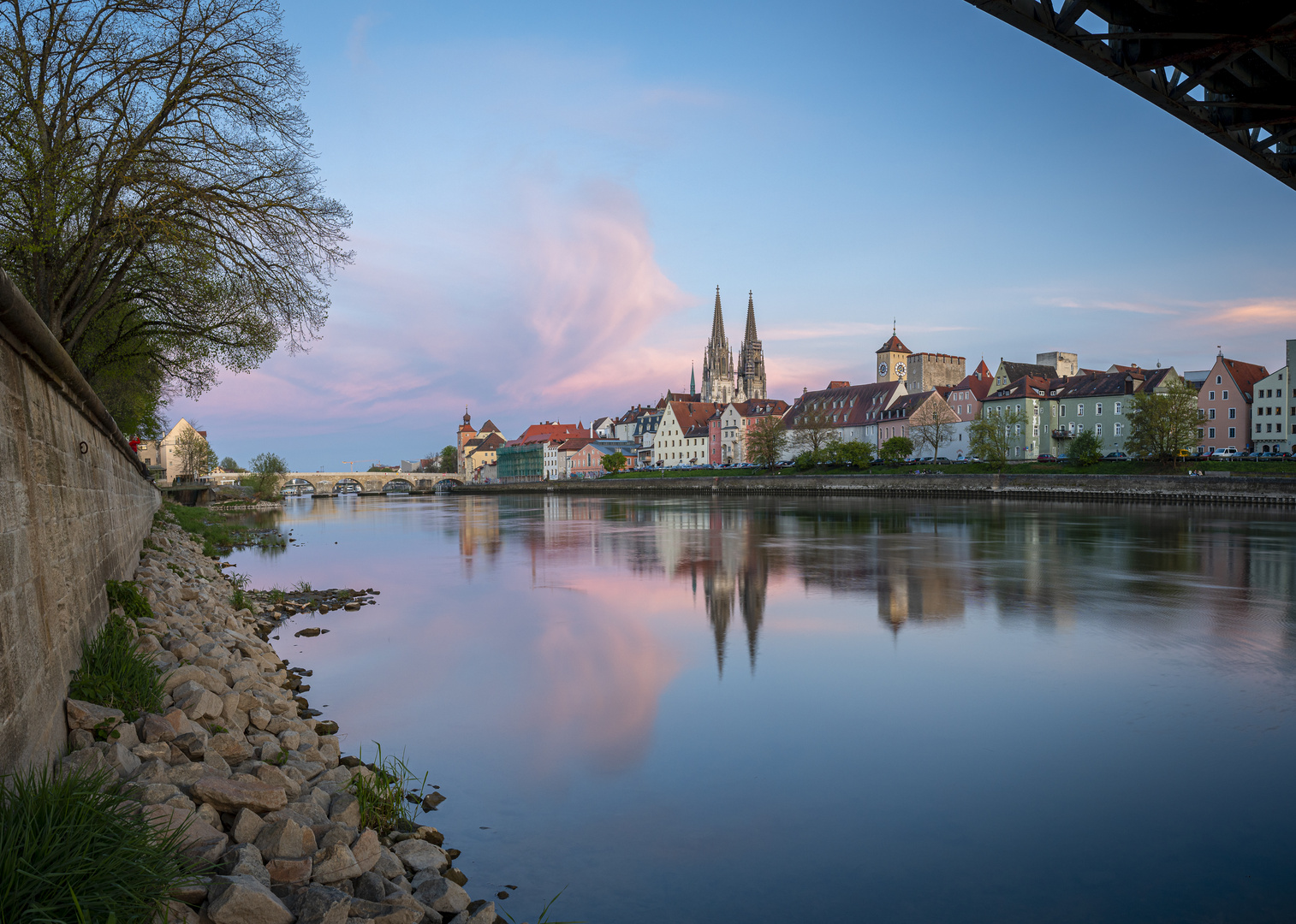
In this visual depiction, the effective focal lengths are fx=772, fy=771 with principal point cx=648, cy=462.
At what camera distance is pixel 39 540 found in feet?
16.5

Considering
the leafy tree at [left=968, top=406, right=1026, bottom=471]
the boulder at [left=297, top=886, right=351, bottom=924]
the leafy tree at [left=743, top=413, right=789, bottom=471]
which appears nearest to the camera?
the boulder at [left=297, top=886, right=351, bottom=924]

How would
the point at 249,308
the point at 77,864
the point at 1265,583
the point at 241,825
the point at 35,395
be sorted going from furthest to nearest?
1. the point at 1265,583
2. the point at 249,308
3. the point at 35,395
4. the point at 241,825
5. the point at 77,864

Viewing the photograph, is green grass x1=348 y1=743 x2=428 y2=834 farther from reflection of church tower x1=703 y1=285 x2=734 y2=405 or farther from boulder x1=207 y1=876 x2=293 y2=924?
reflection of church tower x1=703 y1=285 x2=734 y2=405

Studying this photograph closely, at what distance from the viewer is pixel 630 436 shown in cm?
17575

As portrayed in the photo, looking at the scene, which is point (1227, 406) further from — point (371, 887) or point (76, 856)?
point (76, 856)

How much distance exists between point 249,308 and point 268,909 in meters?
13.2

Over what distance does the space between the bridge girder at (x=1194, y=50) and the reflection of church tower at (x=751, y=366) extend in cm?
15734

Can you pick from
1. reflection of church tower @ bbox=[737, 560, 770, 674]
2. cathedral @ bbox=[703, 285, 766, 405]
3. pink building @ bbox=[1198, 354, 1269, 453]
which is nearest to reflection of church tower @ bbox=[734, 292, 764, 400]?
cathedral @ bbox=[703, 285, 766, 405]

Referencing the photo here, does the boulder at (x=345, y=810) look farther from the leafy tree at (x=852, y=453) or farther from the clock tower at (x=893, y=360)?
the clock tower at (x=893, y=360)

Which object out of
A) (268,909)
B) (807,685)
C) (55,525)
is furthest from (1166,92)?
(55,525)

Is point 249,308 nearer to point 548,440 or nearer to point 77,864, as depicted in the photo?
point 77,864

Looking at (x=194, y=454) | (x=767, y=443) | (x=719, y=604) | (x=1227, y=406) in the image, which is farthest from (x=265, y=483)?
(x=1227, y=406)

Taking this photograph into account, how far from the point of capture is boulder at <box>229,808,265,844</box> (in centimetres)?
458

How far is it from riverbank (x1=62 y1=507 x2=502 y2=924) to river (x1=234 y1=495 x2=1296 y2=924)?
2.37 ft
